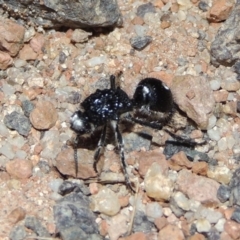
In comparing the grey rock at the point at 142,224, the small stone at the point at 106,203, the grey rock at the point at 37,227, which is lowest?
the grey rock at the point at 37,227

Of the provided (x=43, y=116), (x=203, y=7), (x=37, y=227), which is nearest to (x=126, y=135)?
(x=43, y=116)

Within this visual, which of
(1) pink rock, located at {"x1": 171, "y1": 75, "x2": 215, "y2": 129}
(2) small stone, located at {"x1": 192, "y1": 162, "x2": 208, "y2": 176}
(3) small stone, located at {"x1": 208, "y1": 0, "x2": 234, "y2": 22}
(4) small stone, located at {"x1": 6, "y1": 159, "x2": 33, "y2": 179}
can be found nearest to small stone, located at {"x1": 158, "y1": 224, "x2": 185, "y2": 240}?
(2) small stone, located at {"x1": 192, "y1": 162, "x2": 208, "y2": 176}

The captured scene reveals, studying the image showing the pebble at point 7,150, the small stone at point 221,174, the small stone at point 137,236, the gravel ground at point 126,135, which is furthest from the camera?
the pebble at point 7,150

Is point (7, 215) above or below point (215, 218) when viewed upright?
below

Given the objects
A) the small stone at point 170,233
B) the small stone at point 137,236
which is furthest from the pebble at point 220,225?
the small stone at point 137,236

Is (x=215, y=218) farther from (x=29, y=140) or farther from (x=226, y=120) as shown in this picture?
(x=29, y=140)

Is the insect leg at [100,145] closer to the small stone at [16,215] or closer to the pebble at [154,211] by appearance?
the pebble at [154,211]

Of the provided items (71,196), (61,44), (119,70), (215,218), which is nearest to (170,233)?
(215,218)
